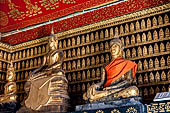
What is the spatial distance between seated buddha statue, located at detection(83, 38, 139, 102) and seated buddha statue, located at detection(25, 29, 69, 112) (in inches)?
24.1

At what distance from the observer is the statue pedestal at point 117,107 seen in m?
4.71

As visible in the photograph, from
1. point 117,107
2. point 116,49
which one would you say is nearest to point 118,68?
point 116,49

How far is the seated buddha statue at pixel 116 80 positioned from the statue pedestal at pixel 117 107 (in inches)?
6.1

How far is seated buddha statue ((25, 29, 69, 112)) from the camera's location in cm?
590

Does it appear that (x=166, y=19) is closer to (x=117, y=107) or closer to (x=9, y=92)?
(x=117, y=107)

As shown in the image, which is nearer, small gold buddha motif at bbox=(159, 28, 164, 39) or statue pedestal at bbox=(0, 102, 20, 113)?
small gold buddha motif at bbox=(159, 28, 164, 39)

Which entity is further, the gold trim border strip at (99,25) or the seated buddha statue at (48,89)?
the gold trim border strip at (99,25)

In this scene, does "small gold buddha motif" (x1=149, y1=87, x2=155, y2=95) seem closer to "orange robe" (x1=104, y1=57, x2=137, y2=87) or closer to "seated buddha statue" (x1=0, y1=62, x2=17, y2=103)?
"orange robe" (x1=104, y1=57, x2=137, y2=87)

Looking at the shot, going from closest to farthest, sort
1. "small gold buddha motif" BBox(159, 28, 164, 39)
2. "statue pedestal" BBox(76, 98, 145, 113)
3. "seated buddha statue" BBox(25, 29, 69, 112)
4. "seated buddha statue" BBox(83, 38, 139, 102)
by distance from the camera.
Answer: "statue pedestal" BBox(76, 98, 145, 113), "seated buddha statue" BBox(83, 38, 139, 102), "seated buddha statue" BBox(25, 29, 69, 112), "small gold buddha motif" BBox(159, 28, 164, 39)

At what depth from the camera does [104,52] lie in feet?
22.6

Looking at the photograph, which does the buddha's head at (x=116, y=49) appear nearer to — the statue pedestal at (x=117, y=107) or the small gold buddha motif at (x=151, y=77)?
the small gold buddha motif at (x=151, y=77)

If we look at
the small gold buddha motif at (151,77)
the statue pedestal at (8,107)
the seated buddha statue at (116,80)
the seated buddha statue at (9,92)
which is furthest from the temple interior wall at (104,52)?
the statue pedestal at (8,107)

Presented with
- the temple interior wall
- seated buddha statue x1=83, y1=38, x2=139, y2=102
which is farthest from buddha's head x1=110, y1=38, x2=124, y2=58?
the temple interior wall

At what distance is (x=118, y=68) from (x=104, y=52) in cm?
125
